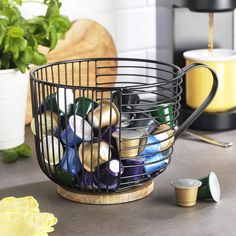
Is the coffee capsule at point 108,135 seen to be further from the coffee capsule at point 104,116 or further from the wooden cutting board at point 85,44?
the wooden cutting board at point 85,44

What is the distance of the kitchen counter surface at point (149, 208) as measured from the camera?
97 centimetres

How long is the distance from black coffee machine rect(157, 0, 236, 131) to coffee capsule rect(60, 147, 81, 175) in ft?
A: 1.55

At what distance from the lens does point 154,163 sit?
41.3 inches

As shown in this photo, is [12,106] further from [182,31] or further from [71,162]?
[182,31]

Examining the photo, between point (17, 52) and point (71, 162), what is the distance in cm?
24

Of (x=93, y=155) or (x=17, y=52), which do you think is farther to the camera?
(x=17, y=52)

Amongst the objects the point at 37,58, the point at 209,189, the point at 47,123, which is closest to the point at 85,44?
the point at 37,58

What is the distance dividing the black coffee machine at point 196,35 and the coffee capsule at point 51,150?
0.47 meters

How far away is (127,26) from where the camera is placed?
1659 mm

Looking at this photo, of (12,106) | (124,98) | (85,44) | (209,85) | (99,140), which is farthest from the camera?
(85,44)

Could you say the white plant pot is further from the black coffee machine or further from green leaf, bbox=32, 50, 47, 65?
the black coffee machine

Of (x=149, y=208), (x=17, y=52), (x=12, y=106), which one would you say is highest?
(x=17, y=52)

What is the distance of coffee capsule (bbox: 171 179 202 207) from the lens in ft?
Answer: 3.40

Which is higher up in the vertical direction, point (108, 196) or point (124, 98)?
point (124, 98)
